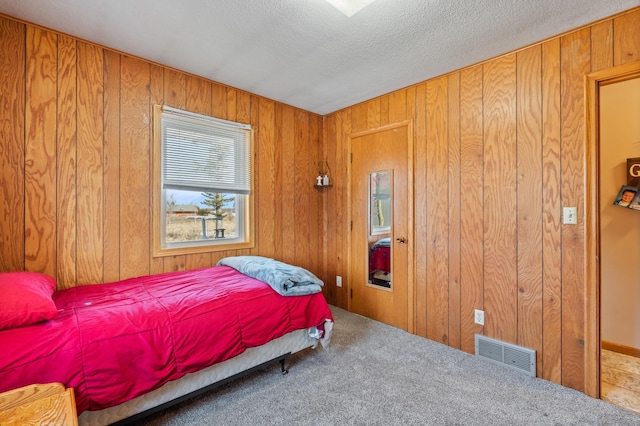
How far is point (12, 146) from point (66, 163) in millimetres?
283

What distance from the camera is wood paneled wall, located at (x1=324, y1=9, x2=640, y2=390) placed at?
1.97m

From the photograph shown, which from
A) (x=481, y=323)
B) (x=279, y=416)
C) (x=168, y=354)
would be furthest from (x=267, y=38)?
(x=481, y=323)

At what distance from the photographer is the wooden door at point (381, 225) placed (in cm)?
296

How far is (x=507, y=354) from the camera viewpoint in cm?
224

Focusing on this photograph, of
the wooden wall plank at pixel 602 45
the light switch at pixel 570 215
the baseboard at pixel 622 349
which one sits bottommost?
the baseboard at pixel 622 349

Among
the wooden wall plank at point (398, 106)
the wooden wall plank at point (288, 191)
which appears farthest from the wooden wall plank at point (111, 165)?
the wooden wall plank at point (398, 106)

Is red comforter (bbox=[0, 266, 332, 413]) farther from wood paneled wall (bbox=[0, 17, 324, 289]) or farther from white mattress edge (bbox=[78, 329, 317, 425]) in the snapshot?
wood paneled wall (bbox=[0, 17, 324, 289])

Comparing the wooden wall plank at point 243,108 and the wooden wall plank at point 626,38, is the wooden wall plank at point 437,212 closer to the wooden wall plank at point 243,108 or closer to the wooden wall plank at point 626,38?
the wooden wall plank at point 626,38

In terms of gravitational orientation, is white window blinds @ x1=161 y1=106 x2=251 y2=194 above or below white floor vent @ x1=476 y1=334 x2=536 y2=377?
above

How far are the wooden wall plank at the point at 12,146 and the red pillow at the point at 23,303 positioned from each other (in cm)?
43

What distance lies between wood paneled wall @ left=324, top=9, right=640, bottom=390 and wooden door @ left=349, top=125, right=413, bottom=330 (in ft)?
0.53

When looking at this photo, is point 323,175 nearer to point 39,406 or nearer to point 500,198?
point 500,198

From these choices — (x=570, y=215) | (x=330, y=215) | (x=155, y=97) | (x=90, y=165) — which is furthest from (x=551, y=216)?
(x=90, y=165)

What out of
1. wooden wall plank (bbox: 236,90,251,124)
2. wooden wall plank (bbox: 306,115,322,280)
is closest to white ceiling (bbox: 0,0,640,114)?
wooden wall plank (bbox: 236,90,251,124)
